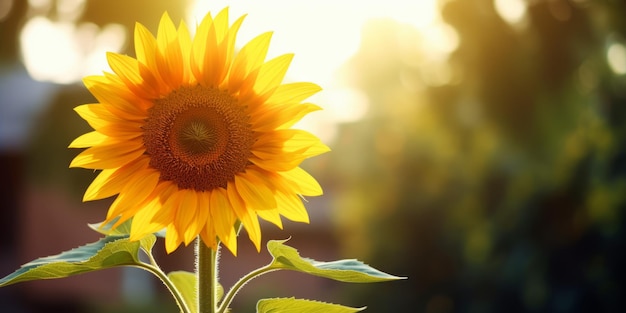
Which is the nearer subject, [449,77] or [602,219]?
[602,219]

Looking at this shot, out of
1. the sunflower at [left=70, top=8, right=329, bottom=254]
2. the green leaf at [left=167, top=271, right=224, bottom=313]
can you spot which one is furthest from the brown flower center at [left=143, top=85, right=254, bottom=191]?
the green leaf at [left=167, top=271, right=224, bottom=313]

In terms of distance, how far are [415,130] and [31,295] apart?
595cm

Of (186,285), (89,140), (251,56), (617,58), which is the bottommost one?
(186,285)

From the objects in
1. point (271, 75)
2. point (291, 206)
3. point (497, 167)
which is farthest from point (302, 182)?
point (497, 167)

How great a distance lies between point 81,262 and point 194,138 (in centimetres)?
26

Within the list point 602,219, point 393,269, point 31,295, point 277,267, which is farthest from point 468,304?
point 31,295

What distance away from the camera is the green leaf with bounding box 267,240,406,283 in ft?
2.98

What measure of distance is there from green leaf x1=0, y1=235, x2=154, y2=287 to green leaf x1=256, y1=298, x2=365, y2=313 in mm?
171

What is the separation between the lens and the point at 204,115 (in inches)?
41.3

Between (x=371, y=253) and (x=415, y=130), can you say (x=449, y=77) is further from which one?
(x=371, y=253)

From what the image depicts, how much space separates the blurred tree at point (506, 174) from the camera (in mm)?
5910

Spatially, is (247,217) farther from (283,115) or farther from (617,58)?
(617,58)

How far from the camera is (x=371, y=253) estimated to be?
6.35 meters

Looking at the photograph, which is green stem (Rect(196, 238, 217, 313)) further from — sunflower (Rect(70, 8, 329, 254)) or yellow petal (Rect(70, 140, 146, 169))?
yellow petal (Rect(70, 140, 146, 169))
